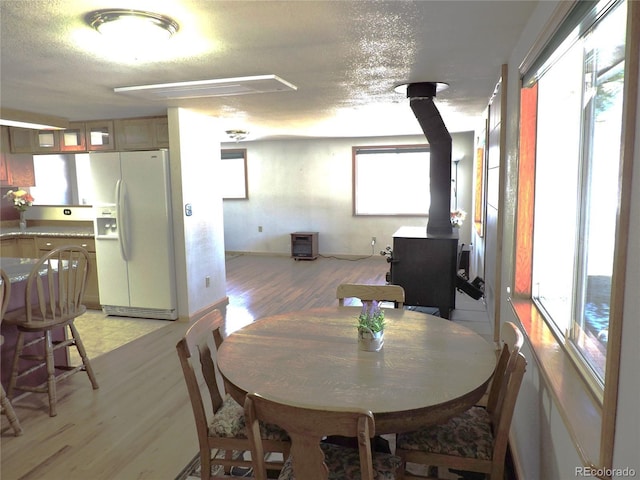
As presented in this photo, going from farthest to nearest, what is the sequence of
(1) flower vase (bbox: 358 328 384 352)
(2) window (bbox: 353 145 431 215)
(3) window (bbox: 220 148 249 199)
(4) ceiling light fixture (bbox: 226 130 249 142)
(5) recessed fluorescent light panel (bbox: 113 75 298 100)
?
(3) window (bbox: 220 148 249 199)
(2) window (bbox: 353 145 431 215)
(4) ceiling light fixture (bbox: 226 130 249 142)
(5) recessed fluorescent light panel (bbox: 113 75 298 100)
(1) flower vase (bbox: 358 328 384 352)

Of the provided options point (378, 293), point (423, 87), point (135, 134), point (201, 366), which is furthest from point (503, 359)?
point (135, 134)

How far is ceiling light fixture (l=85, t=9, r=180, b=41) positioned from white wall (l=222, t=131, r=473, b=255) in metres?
5.96

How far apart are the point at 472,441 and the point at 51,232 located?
16.9ft

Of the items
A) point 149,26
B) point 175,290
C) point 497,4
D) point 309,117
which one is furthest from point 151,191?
point 497,4

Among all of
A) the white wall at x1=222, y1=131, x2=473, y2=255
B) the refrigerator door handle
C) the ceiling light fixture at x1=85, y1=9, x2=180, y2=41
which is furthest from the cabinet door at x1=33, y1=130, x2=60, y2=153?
the white wall at x1=222, y1=131, x2=473, y2=255

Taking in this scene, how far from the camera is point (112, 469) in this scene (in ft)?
7.09

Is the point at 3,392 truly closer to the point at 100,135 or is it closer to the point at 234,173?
the point at 100,135

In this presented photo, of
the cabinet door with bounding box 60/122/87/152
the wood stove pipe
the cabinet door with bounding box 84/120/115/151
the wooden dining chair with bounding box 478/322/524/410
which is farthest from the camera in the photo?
the cabinet door with bounding box 60/122/87/152

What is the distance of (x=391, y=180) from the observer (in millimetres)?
7809

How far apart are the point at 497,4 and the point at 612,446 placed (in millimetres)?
1789

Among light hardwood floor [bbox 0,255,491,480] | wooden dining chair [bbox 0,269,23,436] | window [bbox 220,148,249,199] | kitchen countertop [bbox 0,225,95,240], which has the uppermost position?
window [bbox 220,148,249,199]

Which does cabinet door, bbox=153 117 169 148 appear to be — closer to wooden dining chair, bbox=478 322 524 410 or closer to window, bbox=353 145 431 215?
wooden dining chair, bbox=478 322 524 410

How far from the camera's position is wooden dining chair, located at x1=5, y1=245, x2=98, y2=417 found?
269 centimetres

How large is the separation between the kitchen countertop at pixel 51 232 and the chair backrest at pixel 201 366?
11.7ft
